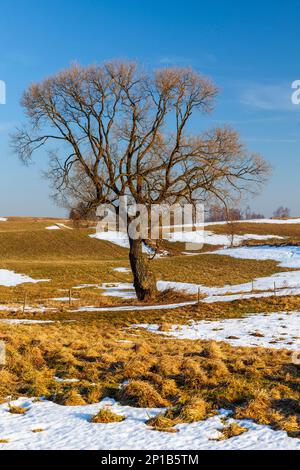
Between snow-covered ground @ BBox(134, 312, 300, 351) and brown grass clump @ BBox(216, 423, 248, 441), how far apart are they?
739cm

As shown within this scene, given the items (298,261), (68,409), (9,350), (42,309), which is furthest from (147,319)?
(298,261)

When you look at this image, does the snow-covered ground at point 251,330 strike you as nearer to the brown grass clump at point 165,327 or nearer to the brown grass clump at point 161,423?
the brown grass clump at point 165,327

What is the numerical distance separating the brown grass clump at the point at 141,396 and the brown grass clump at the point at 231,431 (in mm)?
1482

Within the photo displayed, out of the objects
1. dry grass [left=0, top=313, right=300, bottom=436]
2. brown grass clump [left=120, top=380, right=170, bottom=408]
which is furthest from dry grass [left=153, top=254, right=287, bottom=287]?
brown grass clump [left=120, top=380, right=170, bottom=408]

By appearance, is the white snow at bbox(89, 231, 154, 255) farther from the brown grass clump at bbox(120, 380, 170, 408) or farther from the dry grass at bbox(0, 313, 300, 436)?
the brown grass clump at bbox(120, 380, 170, 408)

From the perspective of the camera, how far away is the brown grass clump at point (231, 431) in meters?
6.98

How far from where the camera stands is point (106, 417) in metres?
7.77

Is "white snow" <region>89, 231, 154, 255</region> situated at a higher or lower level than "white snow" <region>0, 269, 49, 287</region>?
higher

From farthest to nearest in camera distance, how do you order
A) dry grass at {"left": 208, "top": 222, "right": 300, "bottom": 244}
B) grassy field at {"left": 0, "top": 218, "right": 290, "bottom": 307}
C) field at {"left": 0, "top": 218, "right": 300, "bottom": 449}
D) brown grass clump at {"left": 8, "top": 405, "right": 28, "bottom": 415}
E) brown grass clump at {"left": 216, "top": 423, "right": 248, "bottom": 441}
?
dry grass at {"left": 208, "top": 222, "right": 300, "bottom": 244} → grassy field at {"left": 0, "top": 218, "right": 290, "bottom": 307} → brown grass clump at {"left": 8, "top": 405, "right": 28, "bottom": 415} → field at {"left": 0, "top": 218, "right": 300, "bottom": 449} → brown grass clump at {"left": 216, "top": 423, "right": 248, "bottom": 441}

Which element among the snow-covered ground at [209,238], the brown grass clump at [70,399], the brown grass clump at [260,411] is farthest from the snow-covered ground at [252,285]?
the brown grass clump at [70,399]

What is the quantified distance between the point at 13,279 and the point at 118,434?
35827 mm

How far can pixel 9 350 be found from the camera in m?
11.9

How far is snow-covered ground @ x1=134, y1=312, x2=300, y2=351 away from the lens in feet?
51.3
